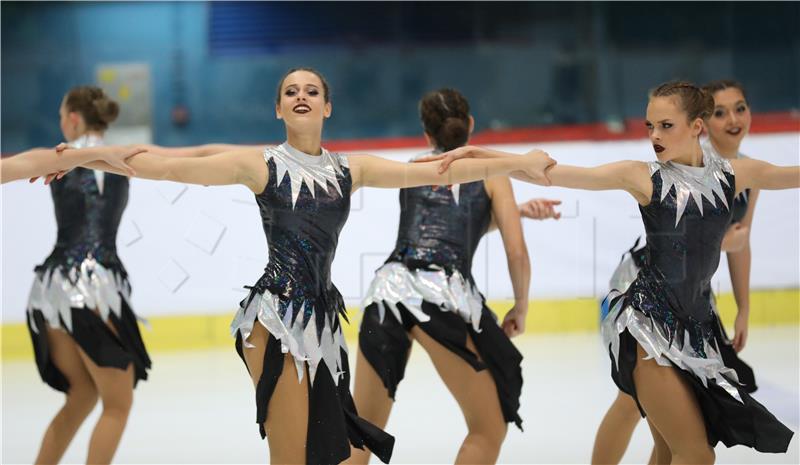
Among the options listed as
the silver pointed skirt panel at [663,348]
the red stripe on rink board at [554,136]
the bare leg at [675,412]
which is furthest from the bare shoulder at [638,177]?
the red stripe on rink board at [554,136]

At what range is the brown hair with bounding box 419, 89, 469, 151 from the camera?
3949 mm

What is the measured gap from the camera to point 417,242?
3.93 meters

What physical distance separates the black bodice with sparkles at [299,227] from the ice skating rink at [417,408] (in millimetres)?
1622

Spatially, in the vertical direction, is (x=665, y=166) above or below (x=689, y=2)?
below

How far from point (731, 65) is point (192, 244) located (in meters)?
6.40

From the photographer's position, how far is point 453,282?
153 inches

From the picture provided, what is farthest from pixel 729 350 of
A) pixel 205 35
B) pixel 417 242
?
pixel 205 35

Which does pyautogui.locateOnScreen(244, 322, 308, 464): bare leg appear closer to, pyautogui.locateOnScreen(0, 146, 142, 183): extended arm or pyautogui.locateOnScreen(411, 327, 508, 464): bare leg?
pyautogui.locateOnScreen(0, 146, 142, 183): extended arm

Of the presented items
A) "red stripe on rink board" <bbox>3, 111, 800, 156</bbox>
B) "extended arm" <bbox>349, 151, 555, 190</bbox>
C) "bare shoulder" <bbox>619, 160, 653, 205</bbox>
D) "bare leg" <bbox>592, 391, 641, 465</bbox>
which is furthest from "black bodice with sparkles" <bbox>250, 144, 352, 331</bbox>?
"red stripe on rink board" <bbox>3, 111, 800, 156</bbox>

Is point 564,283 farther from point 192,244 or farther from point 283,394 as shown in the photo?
point 283,394

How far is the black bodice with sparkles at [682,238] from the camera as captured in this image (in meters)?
3.27

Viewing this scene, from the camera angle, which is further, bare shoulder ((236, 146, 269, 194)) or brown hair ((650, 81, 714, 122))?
brown hair ((650, 81, 714, 122))

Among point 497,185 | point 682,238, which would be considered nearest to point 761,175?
point 682,238

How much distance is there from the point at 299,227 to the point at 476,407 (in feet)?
3.26
